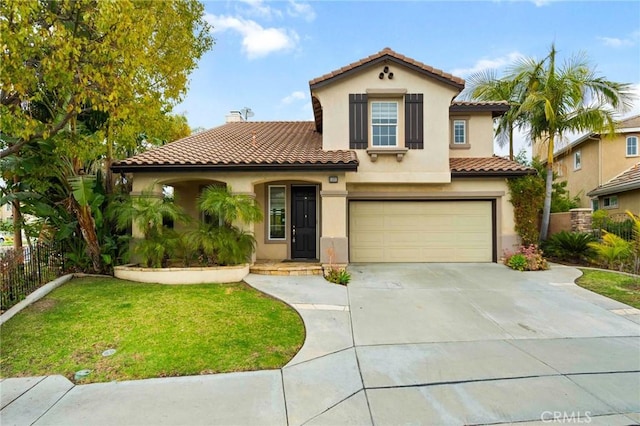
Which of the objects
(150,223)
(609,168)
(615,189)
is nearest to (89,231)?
(150,223)

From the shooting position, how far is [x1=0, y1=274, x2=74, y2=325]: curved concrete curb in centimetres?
609

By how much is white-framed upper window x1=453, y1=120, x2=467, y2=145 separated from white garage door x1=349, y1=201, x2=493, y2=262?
2.54 meters

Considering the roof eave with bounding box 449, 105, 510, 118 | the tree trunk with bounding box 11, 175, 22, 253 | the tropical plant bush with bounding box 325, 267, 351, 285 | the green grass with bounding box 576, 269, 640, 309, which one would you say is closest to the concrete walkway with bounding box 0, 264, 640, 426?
the green grass with bounding box 576, 269, 640, 309

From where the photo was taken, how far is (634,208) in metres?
14.8

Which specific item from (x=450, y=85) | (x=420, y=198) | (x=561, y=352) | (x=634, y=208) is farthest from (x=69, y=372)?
(x=634, y=208)

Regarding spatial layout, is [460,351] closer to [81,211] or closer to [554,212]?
[81,211]

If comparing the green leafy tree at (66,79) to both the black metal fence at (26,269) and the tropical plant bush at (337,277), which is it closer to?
the black metal fence at (26,269)

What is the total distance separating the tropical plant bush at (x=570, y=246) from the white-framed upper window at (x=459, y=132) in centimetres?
489

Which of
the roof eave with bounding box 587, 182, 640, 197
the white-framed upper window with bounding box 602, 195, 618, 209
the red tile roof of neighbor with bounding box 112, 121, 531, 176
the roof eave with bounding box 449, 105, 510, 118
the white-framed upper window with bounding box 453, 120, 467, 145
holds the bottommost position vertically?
the white-framed upper window with bounding box 602, 195, 618, 209

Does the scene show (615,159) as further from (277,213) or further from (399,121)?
(277,213)

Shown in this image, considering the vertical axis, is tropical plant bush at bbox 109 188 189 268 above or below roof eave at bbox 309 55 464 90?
below

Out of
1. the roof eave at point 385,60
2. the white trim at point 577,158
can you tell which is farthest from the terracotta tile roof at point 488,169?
the white trim at point 577,158

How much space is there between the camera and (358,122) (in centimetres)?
1072

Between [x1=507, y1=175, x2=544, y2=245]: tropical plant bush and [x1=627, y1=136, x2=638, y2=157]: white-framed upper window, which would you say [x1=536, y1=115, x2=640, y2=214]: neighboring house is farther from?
[x1=507, y1=175, x2=544, y2=245]: tropical plant bush
